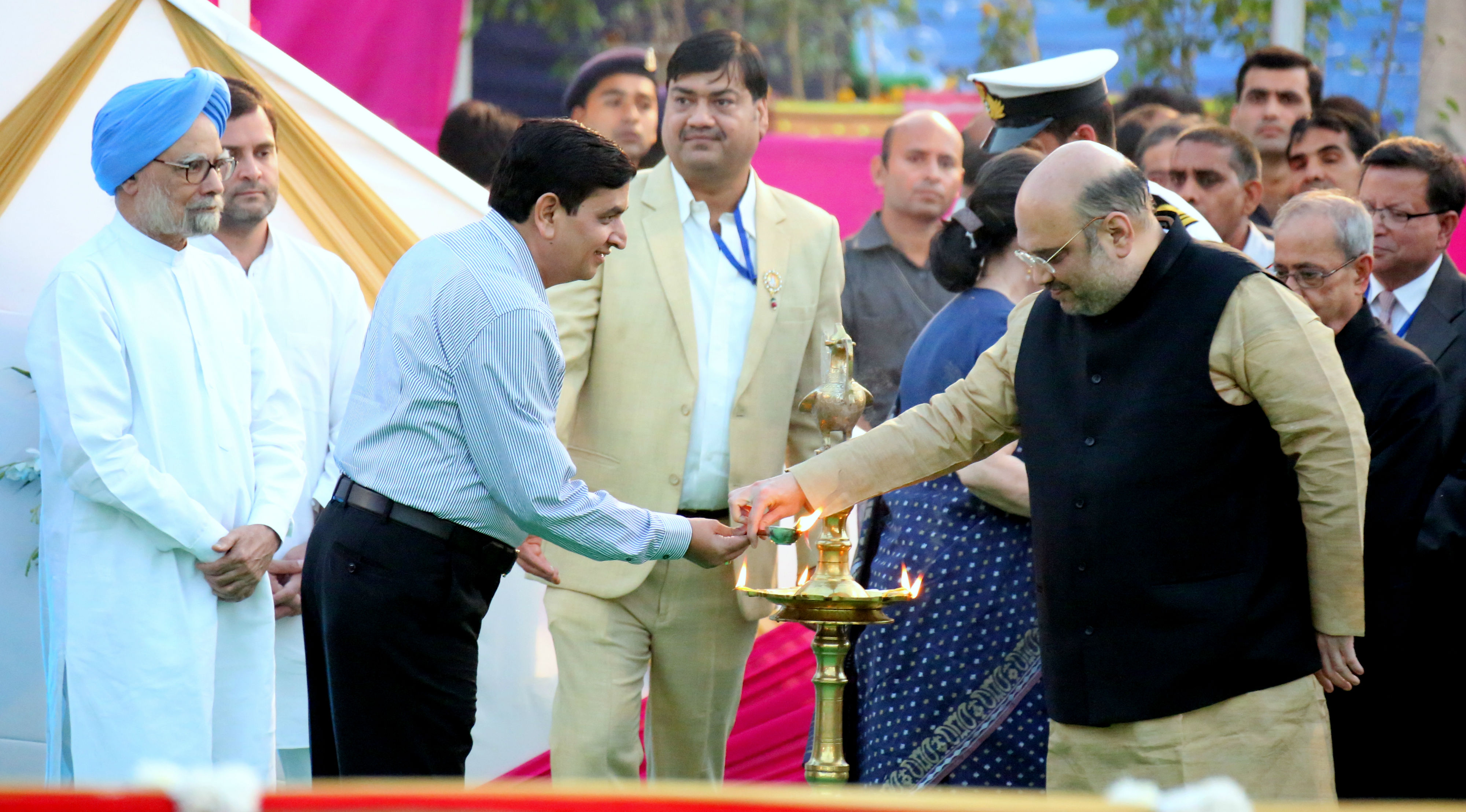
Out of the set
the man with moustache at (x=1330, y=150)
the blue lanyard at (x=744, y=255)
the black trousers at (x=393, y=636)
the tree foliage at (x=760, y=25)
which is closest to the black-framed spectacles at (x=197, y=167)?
the black trousers at (x=393, y=636)

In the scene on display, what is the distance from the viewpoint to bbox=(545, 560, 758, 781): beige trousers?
3.98m

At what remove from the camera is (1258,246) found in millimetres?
5453

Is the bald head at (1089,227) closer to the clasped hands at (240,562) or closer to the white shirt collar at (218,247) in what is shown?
the clasped hands at (240,562)

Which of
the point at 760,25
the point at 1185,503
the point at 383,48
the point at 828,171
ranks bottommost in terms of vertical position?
the point at 1185,503

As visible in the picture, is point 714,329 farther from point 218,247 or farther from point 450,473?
point 218,247

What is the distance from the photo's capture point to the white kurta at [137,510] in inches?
144

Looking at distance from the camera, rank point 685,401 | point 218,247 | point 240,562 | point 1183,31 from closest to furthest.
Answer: point 240,562 < point 685,401 < point 218,247 < point 1183,31

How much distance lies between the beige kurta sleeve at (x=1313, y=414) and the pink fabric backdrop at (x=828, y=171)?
4462 millimetres

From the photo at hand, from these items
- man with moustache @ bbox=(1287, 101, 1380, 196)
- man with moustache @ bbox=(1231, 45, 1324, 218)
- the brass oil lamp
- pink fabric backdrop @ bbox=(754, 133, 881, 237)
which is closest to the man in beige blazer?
the brass oil lamp

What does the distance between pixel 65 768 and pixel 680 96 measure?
2.34 metres

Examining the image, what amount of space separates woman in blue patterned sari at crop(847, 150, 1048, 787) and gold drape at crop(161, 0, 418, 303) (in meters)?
1.83

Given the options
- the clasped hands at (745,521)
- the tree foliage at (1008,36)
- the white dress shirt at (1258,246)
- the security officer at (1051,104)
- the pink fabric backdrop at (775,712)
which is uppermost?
the tree foliage at (1008,36)

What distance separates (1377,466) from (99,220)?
11.8 ft

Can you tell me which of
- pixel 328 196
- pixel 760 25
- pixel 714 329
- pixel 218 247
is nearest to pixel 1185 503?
pixel 714 329
